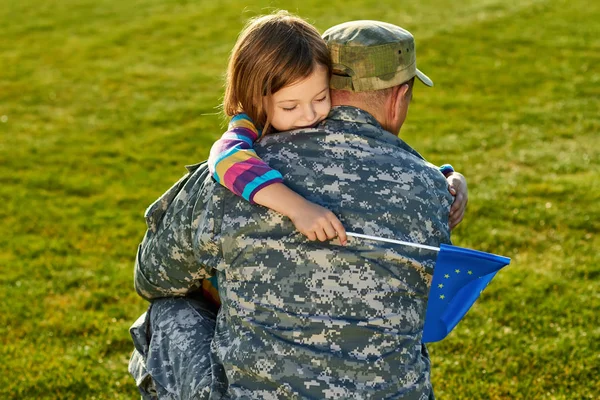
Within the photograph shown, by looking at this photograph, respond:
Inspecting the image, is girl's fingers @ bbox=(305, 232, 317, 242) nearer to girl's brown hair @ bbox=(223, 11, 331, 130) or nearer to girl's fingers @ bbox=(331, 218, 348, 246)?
girl's fingers @ bbox=(331, 218, 348, 246)

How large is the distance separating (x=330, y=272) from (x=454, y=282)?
17.4 inches

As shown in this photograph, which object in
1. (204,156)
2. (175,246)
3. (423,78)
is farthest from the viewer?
(204,156)

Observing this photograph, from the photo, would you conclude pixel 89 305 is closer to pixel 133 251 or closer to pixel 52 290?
pixel 52 290

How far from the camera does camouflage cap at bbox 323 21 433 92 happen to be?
9.33 ft

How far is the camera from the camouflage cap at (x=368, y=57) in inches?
112

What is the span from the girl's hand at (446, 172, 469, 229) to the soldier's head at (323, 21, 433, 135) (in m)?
0.33

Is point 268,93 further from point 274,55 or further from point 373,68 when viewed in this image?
point 373,68

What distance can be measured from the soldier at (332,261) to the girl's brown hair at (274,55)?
145 mm

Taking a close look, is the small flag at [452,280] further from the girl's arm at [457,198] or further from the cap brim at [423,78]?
the cap brim at [423,78]

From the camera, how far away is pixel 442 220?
8.74ft

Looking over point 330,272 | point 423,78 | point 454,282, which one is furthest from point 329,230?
point 423,78

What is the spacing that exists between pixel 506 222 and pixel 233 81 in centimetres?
409

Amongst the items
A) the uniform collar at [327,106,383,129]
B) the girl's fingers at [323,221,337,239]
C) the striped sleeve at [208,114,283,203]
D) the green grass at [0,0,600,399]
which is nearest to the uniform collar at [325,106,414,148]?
the uniform collar at [327,106,383,129]

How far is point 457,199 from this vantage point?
2.94m
